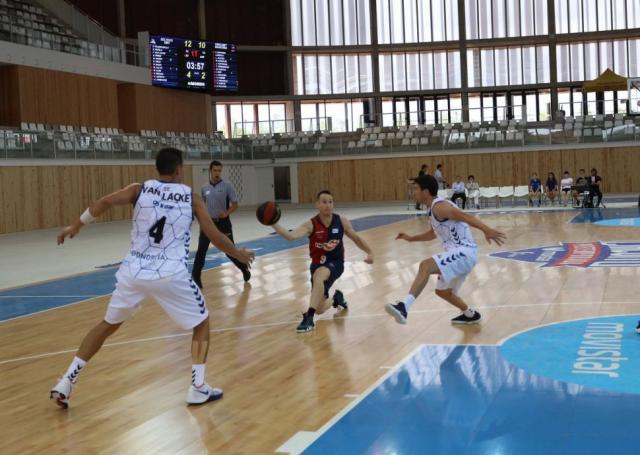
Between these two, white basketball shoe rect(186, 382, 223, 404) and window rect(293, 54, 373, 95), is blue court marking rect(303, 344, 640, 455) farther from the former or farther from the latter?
window rect(293, 54, 373, 95)

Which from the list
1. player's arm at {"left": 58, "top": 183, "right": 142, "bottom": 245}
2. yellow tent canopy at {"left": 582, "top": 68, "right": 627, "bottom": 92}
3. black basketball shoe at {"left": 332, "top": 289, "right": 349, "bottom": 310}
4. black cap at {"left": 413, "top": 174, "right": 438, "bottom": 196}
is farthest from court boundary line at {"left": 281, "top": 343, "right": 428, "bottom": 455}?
yellow tent canopy at {"left": 582, "top": 68, "right": 627, "bottom": 92}

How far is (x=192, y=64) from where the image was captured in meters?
39.0

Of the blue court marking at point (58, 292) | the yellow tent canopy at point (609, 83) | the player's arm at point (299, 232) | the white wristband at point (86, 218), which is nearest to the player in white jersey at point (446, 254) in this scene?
the player's arm at point (299, 232)

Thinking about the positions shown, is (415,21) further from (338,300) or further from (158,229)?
(158,229)

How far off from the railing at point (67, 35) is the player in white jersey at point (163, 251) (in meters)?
27.2

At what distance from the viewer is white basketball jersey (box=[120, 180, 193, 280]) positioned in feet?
18.7

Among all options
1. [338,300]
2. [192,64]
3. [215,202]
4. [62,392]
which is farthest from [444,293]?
[192,64]

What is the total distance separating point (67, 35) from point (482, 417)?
33.3 m

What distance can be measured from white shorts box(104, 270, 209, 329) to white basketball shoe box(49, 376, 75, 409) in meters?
0.54

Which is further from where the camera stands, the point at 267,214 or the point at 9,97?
the point at 9,97

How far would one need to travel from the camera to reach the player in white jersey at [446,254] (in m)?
8.02

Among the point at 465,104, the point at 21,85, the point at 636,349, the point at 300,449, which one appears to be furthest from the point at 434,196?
the point at 465,104

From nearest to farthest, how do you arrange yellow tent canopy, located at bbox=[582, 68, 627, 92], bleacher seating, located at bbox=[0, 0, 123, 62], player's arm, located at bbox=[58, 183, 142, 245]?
1. player's arm, located at bbox=[58, 183, 142, 245]
2. bleacher seating, located at bbox=[0, 0, 123, 62]
3. yellow tent canopy, located at bbox=[582, 68, 627, 92]

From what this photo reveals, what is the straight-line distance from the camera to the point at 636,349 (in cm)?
698
